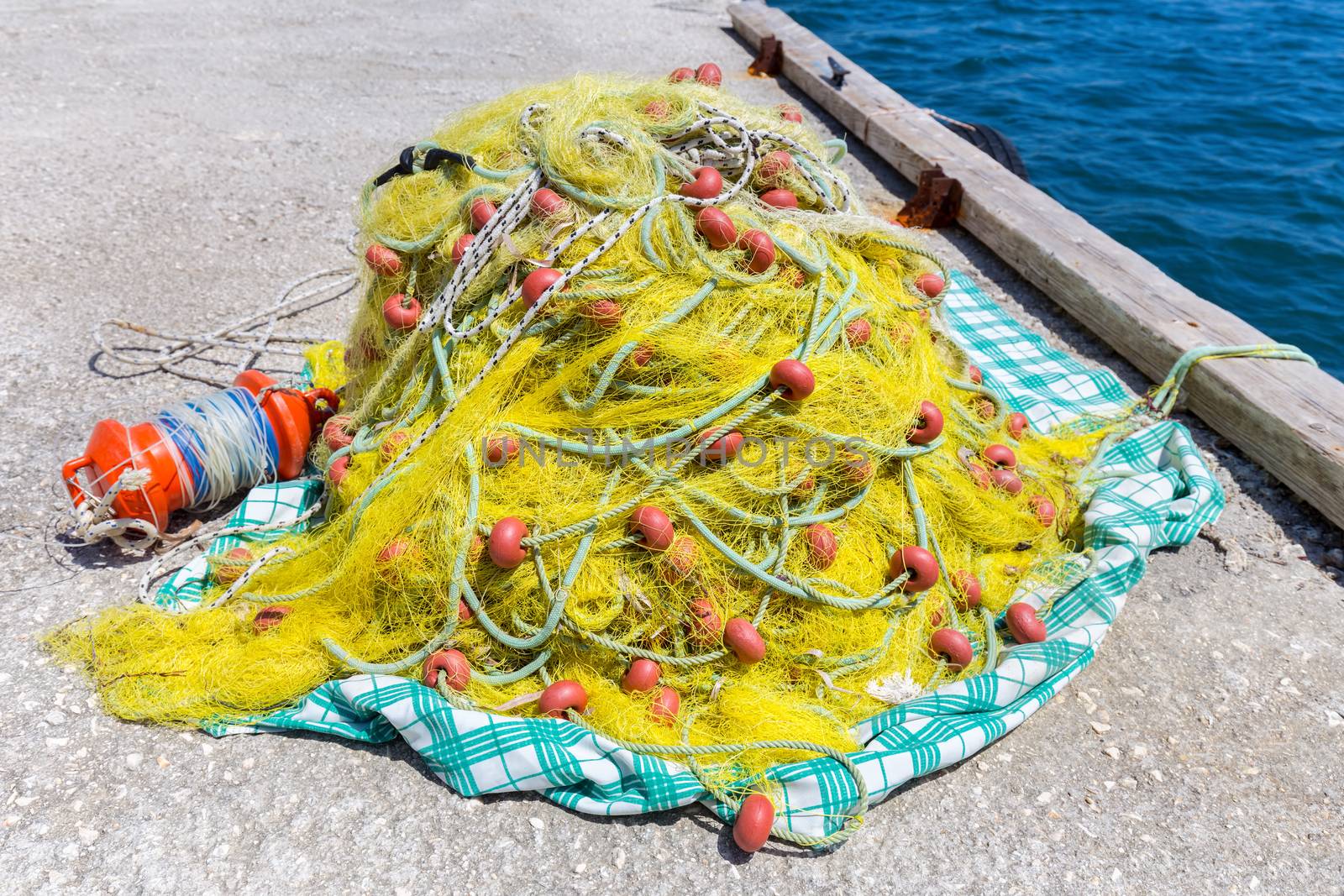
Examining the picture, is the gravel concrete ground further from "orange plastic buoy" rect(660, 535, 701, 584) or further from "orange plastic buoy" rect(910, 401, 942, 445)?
"orange plastic buoy" rect(910, 401, 942, 445)

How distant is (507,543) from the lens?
249cm

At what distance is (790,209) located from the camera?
3129mm

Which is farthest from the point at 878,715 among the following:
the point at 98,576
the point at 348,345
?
the point at 98,576

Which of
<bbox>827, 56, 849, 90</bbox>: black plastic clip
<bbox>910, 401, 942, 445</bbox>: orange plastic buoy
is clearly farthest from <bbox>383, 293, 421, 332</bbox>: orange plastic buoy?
<bbox>827, 56, 849, 90</bbox>: black plastic clip

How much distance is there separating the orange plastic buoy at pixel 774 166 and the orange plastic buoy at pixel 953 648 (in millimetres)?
1648

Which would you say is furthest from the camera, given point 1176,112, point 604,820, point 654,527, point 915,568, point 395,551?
point 1176,112

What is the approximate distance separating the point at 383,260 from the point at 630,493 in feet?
4.19

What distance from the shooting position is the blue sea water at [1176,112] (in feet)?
23.2

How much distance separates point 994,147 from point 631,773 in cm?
600

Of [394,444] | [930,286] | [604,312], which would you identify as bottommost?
[394,444]

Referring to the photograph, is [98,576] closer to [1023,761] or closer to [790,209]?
[790,209]

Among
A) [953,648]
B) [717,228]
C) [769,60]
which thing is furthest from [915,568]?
[769,60]

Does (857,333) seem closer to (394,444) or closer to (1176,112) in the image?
(394,444)

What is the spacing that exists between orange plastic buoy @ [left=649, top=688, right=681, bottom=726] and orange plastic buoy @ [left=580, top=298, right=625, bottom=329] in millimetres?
1108
